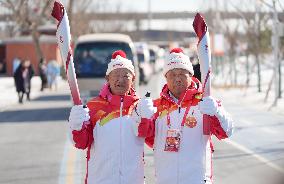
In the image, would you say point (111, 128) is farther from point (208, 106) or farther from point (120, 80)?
point (208, 106)

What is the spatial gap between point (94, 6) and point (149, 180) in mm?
70595

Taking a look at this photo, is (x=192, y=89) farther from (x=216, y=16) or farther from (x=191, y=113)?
(x=216, y=16)

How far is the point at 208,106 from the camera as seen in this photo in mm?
4969

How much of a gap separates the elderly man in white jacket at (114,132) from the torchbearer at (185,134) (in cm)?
12

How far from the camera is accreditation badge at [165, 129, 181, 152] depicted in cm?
510

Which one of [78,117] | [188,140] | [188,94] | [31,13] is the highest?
[31,13]

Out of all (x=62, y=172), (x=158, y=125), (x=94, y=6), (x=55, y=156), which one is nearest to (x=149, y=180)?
(x=62, y=172)

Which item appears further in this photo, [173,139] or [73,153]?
[73,153]

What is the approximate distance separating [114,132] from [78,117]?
28 centimetres

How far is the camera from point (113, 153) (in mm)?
5117

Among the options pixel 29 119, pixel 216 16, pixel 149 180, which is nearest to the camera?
pixel 149 180

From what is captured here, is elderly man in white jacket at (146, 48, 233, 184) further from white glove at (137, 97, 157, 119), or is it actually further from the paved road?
the paved road

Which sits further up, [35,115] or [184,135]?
[184,135]

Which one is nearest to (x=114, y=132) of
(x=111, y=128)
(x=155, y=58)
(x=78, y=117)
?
(x=111, y=128)
